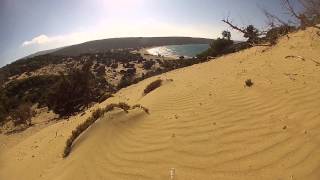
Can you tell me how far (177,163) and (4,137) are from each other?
1390cm

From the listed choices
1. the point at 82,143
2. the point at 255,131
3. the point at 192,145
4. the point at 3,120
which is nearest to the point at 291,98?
the point at 255,131

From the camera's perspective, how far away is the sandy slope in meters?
5.53

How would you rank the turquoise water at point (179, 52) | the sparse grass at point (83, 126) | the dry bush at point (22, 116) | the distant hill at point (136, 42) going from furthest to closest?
the distant hill at point (136, 42), the turquoise water at point (179, 52), the dry bush at point (22, 116), the sparse grass at point (83, 126)

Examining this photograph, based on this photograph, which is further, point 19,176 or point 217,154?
point 19,176

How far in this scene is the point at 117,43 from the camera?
136 m

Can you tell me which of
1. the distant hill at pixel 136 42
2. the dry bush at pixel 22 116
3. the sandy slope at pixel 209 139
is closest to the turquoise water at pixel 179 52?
the distant hill at pixel 136 42

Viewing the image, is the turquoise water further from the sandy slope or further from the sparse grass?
the sparse grass

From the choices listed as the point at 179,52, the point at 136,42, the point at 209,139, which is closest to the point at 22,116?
the point at 209,139

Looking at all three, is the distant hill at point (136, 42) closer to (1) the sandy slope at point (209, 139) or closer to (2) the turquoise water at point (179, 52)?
(2) the turquoise water at point (179, 52)

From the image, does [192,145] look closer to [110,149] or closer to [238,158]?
[238,158]

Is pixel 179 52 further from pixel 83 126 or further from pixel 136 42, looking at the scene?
pixel 83 126

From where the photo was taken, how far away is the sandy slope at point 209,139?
5.53 meters

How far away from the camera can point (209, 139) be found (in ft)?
21.3

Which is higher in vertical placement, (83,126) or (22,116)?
(83,126)
